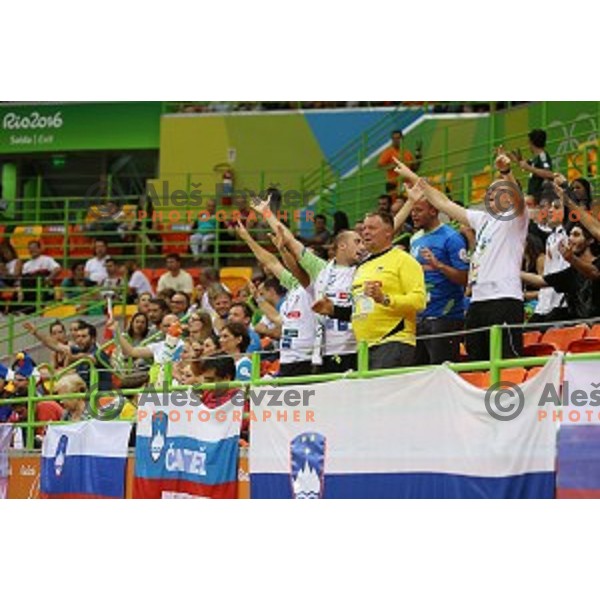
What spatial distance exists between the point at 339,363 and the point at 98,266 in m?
11.5

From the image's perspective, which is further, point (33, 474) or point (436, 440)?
point (33, 474)

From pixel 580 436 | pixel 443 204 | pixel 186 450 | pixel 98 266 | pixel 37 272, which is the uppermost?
pixel 443 204

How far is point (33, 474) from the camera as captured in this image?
1459 cm

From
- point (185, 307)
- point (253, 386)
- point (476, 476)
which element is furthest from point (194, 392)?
point (185, 307)

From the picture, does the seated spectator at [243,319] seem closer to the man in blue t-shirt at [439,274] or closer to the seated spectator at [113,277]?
the man in blue t-shirt at [439,274]

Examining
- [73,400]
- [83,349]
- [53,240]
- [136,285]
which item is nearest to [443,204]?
[73,400]

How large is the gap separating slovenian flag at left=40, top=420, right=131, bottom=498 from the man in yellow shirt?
3.43 meters

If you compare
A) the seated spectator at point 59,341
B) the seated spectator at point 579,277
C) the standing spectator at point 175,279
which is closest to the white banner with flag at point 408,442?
the seated spectator at point 579,277

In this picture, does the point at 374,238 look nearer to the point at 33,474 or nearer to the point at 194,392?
the point at 194,392

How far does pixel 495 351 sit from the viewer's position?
30.8 feet

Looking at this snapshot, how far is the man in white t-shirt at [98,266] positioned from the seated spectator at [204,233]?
1.32m

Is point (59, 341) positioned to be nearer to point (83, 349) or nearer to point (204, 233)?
point (83, 349)

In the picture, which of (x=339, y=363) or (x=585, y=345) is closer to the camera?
(x=585, y=345)

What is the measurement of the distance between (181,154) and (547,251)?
1460 centimetres
